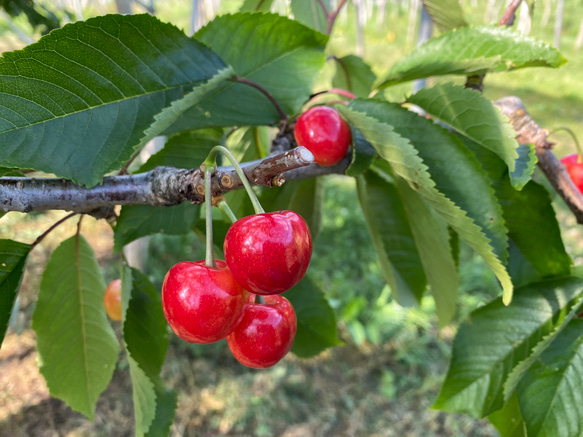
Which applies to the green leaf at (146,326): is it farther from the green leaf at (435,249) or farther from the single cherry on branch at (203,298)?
the green leaf at (435,249)

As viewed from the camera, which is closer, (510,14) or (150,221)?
(150,221)

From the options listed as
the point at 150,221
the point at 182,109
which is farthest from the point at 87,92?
the point at 150,221

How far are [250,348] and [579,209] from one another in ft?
1.98

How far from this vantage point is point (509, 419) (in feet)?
2.55

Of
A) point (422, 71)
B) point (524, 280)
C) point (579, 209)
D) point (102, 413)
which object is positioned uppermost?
point (422, 71)

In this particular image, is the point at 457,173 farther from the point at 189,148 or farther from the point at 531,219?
the point at 189,148

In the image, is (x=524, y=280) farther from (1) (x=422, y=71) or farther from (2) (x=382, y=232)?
(1) (x=422, y=71)

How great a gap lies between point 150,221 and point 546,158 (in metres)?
0.69

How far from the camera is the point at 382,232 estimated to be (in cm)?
90

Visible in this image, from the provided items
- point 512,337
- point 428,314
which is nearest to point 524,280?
point 512,337

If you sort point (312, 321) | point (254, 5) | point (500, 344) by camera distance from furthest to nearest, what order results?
point (254, 5)
point (312, 321)
point (500, 344)

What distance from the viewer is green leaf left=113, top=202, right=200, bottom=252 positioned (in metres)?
0.69

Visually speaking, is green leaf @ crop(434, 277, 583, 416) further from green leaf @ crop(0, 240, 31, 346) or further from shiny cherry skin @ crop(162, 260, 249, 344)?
green leaf @ crop(0, 240, 31, 346)

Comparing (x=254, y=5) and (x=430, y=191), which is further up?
(x=254, y=5)
